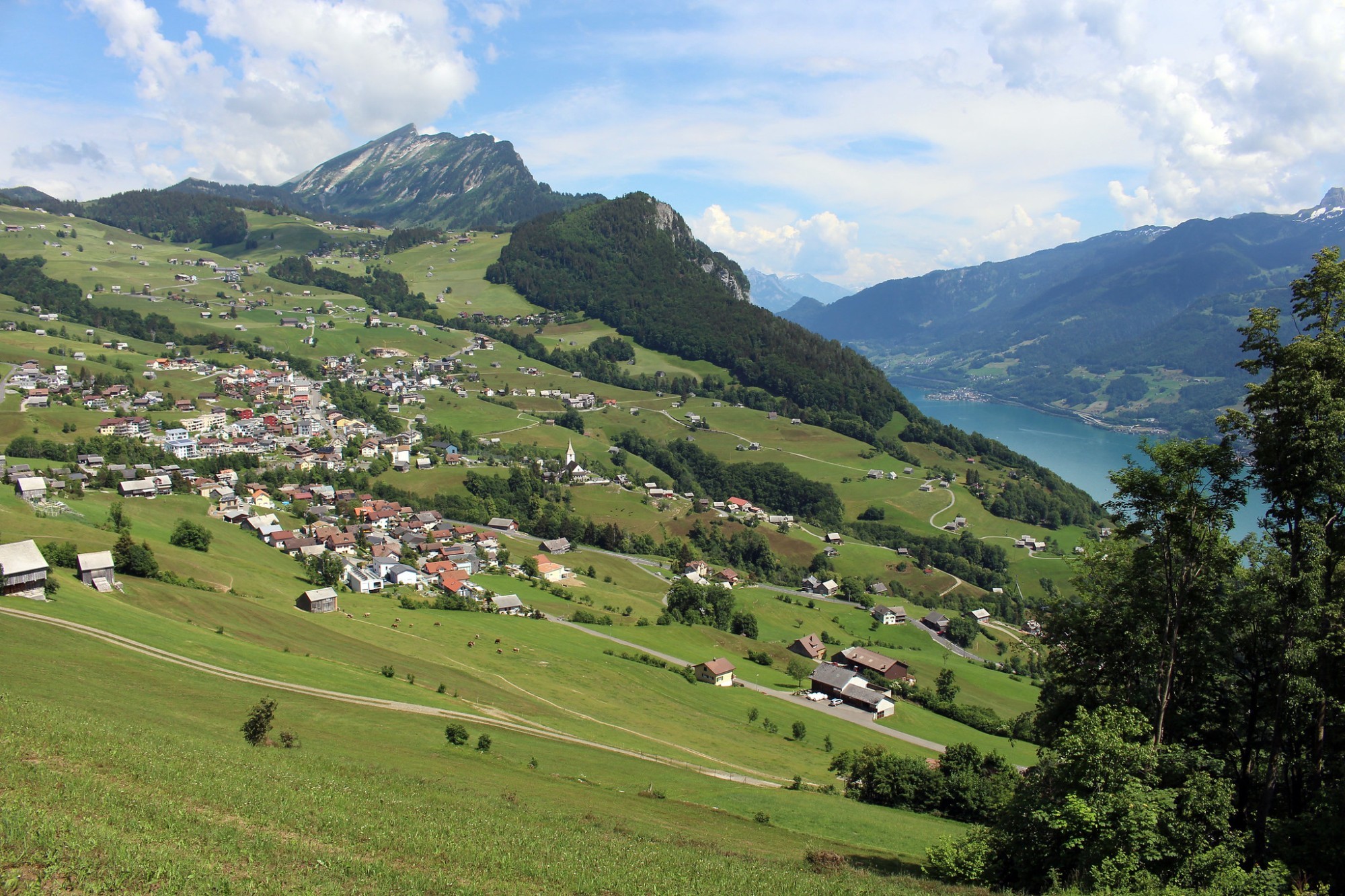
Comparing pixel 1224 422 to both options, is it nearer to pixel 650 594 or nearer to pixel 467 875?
pixel 467 875

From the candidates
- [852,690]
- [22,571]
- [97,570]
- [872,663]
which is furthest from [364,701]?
[872,663]

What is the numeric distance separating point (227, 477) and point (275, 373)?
61.5m

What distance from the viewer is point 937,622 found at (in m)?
81.8

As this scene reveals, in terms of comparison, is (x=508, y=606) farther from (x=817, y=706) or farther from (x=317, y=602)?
(x=817, y=706)

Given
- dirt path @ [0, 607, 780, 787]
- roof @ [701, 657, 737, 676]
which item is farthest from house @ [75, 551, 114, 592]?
roof @ [701, 657, 737, 676]

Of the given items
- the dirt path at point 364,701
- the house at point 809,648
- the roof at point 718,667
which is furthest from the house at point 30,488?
the house at point 809,648

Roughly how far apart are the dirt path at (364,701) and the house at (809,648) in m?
33.0

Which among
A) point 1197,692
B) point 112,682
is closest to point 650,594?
point 112,682

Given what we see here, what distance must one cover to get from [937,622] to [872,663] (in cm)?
2443

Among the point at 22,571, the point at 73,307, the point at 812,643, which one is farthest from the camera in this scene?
the point at 73,307

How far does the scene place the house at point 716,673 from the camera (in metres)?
51.2

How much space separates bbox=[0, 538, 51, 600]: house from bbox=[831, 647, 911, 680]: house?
51832 mm

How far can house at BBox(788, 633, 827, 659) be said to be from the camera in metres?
64.4

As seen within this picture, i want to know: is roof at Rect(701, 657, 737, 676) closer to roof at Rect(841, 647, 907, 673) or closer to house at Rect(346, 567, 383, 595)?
roof at Rect(841, 647, 907, 673)
